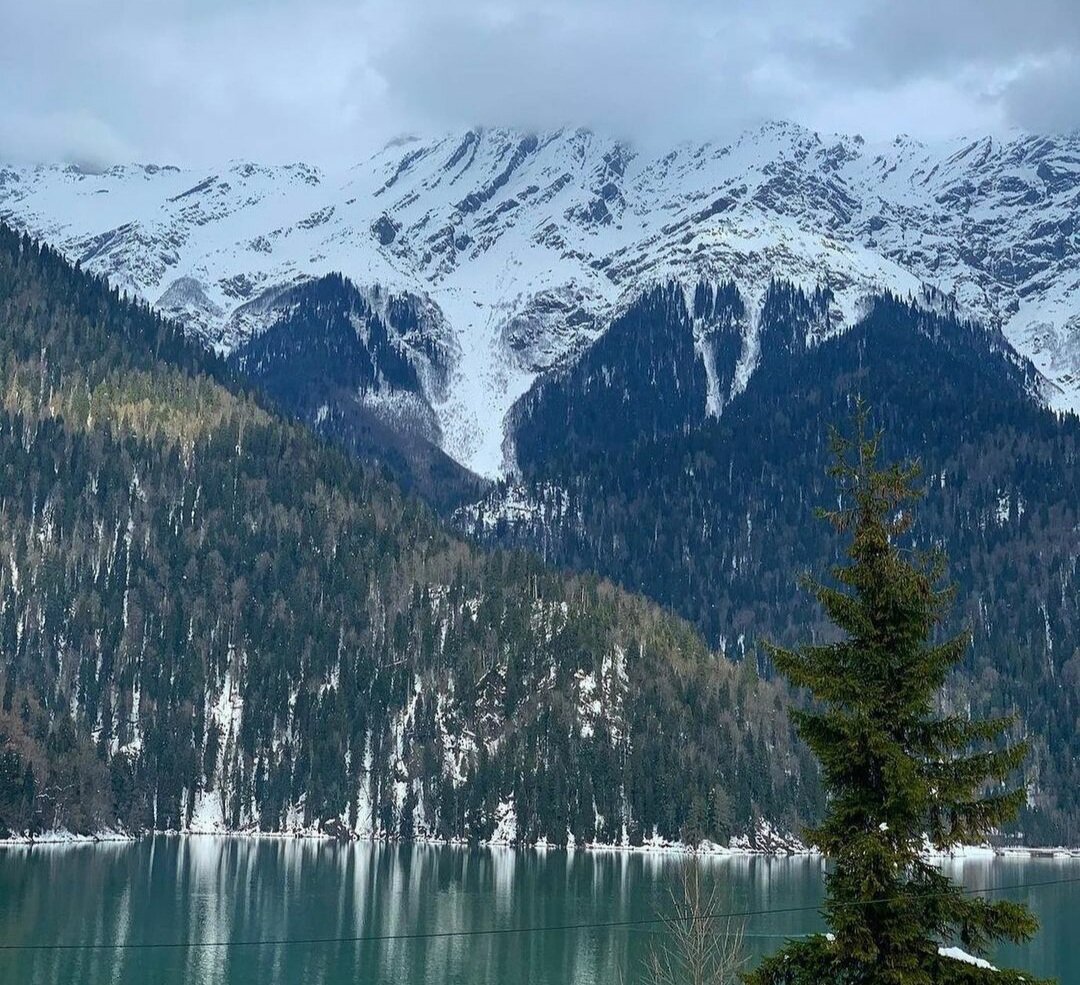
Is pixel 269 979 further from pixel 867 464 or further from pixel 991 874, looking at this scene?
pixel 991 874

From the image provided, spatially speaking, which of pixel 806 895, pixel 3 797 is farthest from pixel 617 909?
pixel 3 797

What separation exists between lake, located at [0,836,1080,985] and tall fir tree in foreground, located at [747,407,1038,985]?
66.3m

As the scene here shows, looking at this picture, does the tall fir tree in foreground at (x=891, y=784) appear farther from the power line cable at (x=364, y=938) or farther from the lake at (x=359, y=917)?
the lake at (x=359, y=917)

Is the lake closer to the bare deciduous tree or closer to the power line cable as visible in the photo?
the power line cable

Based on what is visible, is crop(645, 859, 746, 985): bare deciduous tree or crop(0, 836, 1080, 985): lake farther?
crop(0, 836, 1080, 985): lake

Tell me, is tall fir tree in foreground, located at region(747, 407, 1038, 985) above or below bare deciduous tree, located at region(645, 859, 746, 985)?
above

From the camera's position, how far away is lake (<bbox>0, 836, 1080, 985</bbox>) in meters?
102

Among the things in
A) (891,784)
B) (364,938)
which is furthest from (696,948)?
(364,938)

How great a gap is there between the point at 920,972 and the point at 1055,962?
90165mm

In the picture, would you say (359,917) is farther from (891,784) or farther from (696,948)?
(891,784)

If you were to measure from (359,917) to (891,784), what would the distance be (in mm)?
103447

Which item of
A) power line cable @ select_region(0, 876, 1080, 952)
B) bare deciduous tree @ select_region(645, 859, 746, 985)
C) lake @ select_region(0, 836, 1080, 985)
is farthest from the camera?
power line cable @ select_region(0, 876, 1080, 952)

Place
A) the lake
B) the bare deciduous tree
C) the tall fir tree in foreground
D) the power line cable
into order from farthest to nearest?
the power line cable
the lake
the bare deciduous tree
the tall fir tree in foreground

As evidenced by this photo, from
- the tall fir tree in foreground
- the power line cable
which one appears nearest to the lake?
the power line cable
